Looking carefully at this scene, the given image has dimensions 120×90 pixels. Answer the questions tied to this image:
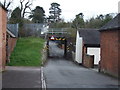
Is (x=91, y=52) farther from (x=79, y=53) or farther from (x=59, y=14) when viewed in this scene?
(x=59, y=14)

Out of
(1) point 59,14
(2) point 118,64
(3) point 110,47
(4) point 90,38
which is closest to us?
(2) point 118,64

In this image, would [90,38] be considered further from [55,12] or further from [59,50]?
[55,12]

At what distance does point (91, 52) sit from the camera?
47125mm

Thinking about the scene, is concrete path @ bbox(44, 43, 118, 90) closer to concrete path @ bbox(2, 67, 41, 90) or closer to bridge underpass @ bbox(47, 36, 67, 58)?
concrete path @ bbox(2, 67, 41, 90)

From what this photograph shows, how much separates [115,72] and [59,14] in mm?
111445

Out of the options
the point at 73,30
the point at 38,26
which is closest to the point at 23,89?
the point at 73,30

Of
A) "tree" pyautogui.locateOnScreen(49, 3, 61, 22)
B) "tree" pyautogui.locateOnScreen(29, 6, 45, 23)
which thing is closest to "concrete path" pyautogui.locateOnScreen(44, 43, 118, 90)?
"tree" pyautogui.locateOnScreen(29, 6, 45, 23)

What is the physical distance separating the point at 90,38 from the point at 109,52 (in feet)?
74.8

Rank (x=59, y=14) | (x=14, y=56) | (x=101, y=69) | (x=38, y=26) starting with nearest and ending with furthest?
(x=101, y=69)
(x=14, y=56)
(x=38, y=26)
(x=59, y=14)

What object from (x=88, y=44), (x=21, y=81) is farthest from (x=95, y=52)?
(x=21, y=81)

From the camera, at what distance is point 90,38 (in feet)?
165

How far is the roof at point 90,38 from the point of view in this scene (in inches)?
1887

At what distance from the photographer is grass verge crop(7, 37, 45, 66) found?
44000 mm

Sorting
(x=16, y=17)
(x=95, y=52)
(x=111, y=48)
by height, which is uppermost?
(x=16, y=17)
